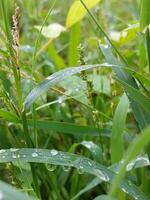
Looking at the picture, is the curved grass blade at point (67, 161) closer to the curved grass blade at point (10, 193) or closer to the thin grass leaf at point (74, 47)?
the curved grass blade at point (10, 193)

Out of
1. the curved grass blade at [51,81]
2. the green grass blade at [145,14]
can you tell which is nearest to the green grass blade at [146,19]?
the green grass blade at [145,14]

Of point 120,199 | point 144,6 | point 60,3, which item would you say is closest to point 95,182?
point 120,199

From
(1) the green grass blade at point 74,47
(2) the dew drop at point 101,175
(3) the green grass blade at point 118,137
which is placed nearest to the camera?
(2) the dew drop at point 101,175

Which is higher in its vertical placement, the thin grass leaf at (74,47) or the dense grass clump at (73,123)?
the thin grass leaf at (74,47)

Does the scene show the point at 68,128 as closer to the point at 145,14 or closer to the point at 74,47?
the point at 145,14

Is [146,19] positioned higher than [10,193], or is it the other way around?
[146,19]

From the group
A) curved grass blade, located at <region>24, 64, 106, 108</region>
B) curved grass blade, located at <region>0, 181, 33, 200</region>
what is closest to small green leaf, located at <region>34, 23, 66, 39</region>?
curved grass blade, located at <region>24, 64, 106, 108</region>

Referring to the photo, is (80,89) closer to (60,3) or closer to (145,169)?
(145,169)

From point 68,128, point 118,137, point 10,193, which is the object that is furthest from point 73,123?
point 10,193

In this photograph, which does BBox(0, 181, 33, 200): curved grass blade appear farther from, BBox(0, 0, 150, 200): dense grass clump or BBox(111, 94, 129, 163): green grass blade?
BBox(111, 94, 129, 163): green grass blade
